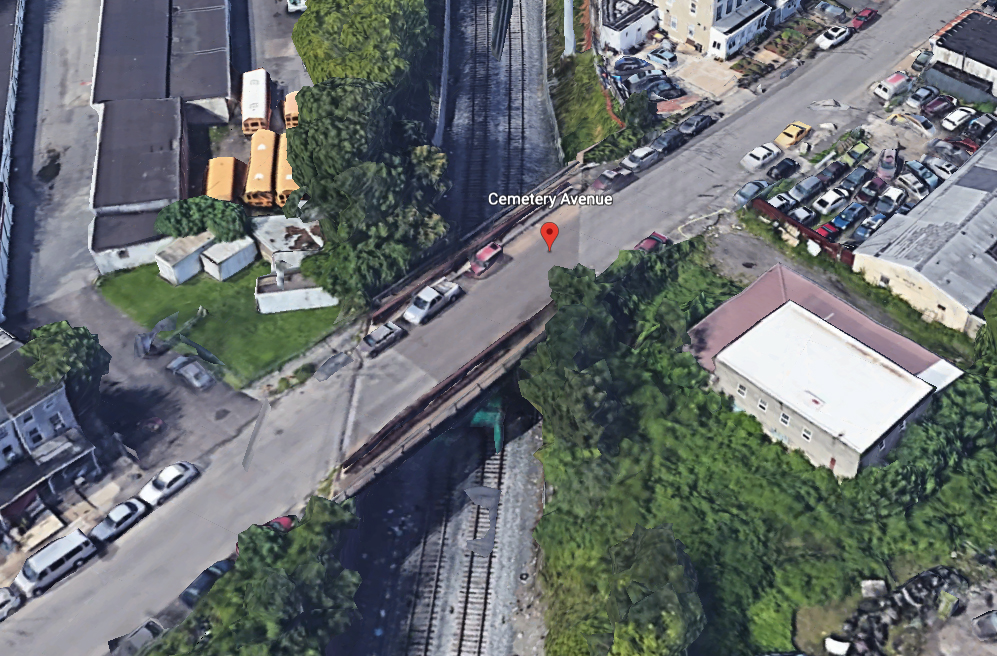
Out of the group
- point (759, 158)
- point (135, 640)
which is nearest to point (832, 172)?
point (759, 158)

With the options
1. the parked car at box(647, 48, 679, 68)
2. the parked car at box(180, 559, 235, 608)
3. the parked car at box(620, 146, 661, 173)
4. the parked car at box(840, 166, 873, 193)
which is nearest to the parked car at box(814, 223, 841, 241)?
the parked car at box(840, 166, 873, 193)

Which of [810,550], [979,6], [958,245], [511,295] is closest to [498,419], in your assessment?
[511,295]

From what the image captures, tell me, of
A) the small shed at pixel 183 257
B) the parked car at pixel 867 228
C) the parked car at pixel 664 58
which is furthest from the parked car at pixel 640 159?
the small shed at pixel 183 257

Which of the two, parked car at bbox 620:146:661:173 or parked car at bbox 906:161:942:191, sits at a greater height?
parked car at bbox 620:146:661:173

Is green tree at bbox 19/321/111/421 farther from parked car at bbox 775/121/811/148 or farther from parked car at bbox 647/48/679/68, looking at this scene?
parked car at bbox 647/48/679/68

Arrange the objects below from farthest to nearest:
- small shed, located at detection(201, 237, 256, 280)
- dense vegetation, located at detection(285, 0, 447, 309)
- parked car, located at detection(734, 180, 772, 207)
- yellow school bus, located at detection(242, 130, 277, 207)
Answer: yellow school bus, located at detection(242, 130, 277, 207), parked car, located at detection(734, 180, 772, 207), small shed, located at detection(201, 237, 256, 280), dense vegetation, located at detection(285, 0, 447, 309)

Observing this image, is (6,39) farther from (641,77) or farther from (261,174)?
(641,77)

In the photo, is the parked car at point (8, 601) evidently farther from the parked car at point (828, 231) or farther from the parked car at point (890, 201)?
the parked car at point (890, 201)
